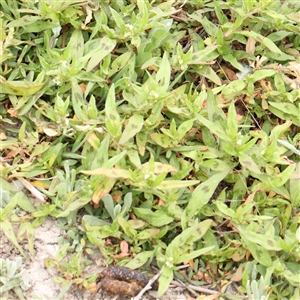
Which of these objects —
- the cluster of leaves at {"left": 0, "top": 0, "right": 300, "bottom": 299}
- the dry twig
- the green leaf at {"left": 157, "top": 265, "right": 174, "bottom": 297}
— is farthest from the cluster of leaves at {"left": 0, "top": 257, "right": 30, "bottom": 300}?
the green leaf at {"left": 157, "top": 265, "right": 174, "bottom": 297}

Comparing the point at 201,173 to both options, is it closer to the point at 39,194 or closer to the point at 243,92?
the point at 243,92

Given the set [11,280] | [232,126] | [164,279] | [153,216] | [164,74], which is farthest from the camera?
[164,74]

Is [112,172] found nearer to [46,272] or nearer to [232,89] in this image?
[46,272]

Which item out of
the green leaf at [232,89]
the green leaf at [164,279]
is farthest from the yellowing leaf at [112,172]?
the green leaf at [232,89]

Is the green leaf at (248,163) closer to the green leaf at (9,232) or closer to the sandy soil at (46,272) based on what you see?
the sandy soil at (46,272)

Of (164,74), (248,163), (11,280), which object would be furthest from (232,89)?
(11,280)

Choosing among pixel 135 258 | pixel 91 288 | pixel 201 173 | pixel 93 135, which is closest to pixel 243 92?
pixel 201 173

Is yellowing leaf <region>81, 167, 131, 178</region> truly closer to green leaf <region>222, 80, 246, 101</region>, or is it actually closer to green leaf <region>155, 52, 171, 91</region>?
green leaf <region>155, 52, 171, 91</region>

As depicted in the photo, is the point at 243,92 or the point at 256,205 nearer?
the point at 256,205

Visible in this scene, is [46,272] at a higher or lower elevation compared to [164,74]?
lower
